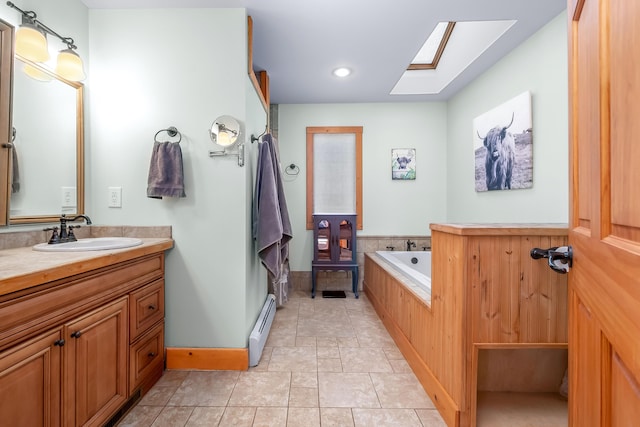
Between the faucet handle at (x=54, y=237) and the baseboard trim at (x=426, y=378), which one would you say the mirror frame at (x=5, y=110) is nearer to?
the faucet handle at (x=54, y=237)

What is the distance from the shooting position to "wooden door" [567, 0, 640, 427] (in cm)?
49

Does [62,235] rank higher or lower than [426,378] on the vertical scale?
higher

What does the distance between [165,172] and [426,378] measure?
6.26 ft

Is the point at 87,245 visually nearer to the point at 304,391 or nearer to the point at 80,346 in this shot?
the point at 80,346

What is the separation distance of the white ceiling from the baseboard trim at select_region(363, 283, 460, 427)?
7.20 feet

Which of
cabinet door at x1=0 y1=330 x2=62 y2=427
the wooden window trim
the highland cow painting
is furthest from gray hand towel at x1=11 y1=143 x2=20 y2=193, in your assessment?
the highland cow painting

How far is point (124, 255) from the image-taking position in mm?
1335

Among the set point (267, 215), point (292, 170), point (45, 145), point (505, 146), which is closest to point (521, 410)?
point (267, 215)

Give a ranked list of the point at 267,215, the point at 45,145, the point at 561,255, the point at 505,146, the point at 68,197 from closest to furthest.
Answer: the point at 561,255
the point at 45,145
the point at 68,197
the point at 267,215
the point at 505,146

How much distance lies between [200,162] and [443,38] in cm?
262

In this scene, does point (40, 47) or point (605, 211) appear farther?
point (40, 47)

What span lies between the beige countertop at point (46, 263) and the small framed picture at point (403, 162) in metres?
2.89

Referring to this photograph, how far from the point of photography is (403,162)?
11.8 feet

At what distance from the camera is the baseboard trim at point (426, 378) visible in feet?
4.34
